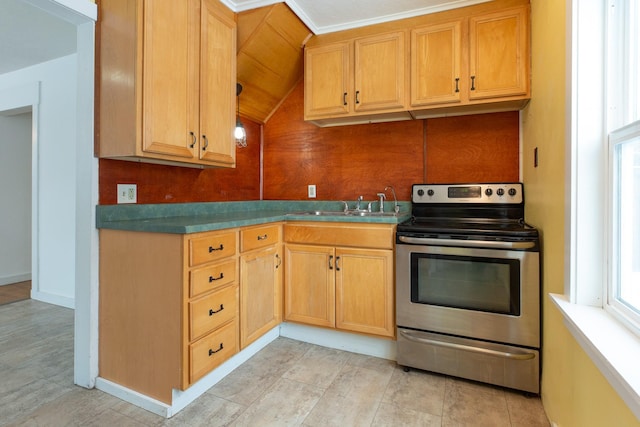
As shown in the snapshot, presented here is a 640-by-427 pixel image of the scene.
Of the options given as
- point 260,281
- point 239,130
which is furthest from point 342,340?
point 239,130

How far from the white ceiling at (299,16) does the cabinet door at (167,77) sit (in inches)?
22.4

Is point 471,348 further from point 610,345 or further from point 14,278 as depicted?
point 14,278

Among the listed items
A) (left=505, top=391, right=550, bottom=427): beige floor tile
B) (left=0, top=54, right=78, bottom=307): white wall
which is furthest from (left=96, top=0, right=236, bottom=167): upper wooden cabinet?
(left=505, top=391, right=550, bottom=427): beige floor tile

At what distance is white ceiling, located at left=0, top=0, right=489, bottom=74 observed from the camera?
7.50 ft

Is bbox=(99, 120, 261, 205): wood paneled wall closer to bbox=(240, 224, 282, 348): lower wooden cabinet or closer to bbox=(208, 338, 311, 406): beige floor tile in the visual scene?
bbox=(240, 224, 282, 348): lower wooden cabinet

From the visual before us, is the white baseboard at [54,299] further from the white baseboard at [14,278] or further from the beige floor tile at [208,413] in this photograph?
the beige floor tile at [208,413]

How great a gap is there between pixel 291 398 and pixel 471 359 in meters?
1.03

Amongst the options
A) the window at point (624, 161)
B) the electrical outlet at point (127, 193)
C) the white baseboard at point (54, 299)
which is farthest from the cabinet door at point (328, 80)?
the white baseboard at point (54, 299)

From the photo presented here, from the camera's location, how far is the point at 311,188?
3.04 m

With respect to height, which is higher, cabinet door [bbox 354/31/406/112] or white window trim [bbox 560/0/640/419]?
cabinet door [bbox 354/31/406/112]

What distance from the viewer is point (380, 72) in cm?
242

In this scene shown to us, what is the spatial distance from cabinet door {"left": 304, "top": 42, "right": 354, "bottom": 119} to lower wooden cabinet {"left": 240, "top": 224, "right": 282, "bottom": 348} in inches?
38.7

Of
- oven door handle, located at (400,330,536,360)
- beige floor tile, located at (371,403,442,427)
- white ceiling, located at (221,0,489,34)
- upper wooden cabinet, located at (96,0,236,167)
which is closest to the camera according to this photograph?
beige floor tile, located at (371,403,442,427)

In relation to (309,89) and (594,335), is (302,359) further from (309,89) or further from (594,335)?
(309,89)
